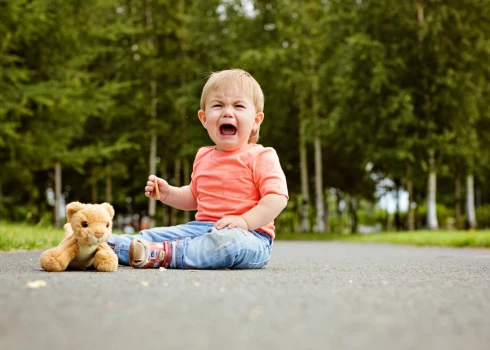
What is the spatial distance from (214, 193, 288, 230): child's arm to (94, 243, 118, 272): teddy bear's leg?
684 mm

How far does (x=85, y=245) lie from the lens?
11.8 feet

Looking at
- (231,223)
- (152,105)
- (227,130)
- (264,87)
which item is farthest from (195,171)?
(152,105)

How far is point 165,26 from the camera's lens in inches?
937

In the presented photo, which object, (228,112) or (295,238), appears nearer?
(228,112)

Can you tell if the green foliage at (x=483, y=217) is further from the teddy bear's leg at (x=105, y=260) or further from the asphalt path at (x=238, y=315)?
the asphalt path at (x=238, y=315)

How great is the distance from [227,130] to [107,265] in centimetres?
132

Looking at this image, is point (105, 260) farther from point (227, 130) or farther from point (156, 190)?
point (227, 130)

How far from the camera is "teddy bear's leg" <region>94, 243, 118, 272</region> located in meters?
3.48

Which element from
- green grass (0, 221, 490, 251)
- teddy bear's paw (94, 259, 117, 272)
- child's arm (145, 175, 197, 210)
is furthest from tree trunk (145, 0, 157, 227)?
teddy bear's paw (94, 259, 117, 272)

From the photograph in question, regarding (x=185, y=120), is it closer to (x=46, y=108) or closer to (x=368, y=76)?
(x=368, y=76)

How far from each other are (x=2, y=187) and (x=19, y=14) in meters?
10.8

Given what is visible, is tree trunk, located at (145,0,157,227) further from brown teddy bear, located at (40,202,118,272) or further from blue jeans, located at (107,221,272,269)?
brown teddy bear, located at (40,202,118,272)

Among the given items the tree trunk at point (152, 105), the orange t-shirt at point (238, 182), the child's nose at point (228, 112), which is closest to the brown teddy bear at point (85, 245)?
the orange t-shirt at point (238, 182)

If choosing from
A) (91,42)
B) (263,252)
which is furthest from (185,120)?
(263,252)
